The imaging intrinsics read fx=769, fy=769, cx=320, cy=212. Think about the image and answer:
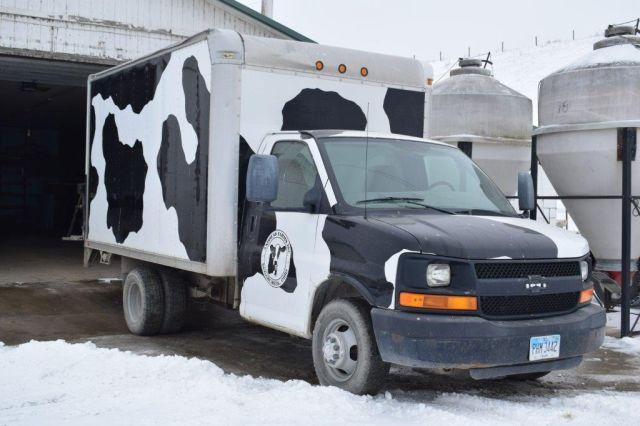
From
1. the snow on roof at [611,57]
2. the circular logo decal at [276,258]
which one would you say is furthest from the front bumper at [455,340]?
the snow on roof at [611,57]

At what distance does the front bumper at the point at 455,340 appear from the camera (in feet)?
17.8

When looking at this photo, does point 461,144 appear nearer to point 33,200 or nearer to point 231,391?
point 231,391

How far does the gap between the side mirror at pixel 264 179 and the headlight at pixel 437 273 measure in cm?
160

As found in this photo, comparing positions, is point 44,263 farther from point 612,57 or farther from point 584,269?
point 584,269

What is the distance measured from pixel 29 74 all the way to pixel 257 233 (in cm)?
1100

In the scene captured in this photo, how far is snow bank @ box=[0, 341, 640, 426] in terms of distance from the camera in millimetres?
5383

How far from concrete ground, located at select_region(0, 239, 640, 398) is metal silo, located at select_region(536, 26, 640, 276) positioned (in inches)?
57.8

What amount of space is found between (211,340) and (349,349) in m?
3.15

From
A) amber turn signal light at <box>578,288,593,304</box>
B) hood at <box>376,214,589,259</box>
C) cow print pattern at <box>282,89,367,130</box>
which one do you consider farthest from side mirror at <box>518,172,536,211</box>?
cow print pattern at <box>282,89,367,130</box>

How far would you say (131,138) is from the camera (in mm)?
9250

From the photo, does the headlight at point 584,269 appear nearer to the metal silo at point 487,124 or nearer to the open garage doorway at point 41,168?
the metal silo at point 487,124

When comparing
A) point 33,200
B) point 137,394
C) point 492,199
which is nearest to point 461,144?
point 492,199

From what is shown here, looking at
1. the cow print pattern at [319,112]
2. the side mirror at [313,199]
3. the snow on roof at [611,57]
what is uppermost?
the snow on roof at [611,57]

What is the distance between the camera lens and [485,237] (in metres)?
5.70
